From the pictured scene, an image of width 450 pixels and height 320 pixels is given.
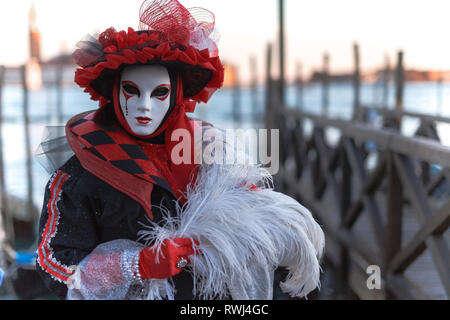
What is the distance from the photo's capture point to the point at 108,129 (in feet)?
4.47

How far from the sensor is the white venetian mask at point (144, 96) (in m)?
1.34

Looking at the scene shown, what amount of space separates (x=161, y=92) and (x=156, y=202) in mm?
283

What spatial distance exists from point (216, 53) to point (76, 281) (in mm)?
690

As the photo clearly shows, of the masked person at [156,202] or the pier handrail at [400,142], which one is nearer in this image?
the masked person at [156,202]

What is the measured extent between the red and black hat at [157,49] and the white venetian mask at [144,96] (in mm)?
29

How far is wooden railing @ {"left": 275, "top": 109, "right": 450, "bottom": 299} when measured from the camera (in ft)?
7.14

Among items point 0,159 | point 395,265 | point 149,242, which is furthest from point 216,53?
point 0,159

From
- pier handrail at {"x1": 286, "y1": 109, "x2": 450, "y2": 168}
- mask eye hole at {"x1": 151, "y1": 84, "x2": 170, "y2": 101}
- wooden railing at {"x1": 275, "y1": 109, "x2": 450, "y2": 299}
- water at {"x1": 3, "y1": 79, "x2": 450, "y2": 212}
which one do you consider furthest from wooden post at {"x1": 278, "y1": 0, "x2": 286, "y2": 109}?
mask eye hole at {"x1": 151, "y1": 84, "x2": 170, "y2": 101}

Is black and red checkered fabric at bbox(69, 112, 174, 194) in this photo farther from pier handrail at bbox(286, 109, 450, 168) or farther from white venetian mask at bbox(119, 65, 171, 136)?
pier handrail at bbox(286, 109, 450, 168)

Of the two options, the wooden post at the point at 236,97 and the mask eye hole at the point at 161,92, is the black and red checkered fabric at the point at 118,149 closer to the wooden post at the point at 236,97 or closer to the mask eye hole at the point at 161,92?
the mask eye hole at the point at 161,92

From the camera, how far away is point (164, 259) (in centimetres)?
122

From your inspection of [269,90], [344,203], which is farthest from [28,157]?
[344,203]

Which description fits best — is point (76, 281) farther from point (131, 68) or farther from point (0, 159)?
point (0, 159)

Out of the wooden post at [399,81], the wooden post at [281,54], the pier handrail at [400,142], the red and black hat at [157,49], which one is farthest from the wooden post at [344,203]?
the wooden post at [281,54]
